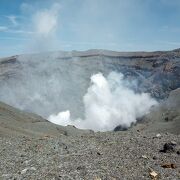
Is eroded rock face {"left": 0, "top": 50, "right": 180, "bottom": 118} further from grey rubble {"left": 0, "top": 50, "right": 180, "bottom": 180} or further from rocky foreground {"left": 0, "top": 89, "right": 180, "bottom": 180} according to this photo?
rocky foreground {"left": 0, "top": 89, "right": 180, "bottom": 180}

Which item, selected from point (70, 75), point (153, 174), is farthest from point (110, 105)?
point (153, 174)

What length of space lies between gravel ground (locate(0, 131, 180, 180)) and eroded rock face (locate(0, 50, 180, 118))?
1988 inches

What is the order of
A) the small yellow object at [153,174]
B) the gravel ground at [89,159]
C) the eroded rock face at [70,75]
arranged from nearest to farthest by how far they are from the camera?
1. the small yellow object at [153,174]
2. the gravel ground at [89,159]
3. the eroded rock face at [70,75]

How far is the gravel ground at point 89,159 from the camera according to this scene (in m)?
14.8

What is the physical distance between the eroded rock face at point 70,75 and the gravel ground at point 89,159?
50486mm

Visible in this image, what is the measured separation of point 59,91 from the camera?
269 ft

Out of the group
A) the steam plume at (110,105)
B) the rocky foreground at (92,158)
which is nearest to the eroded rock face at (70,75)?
the steam plume at (110,105)

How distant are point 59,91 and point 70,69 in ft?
20.1

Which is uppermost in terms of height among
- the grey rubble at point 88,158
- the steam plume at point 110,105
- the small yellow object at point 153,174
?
the small yellow object at point 153,174

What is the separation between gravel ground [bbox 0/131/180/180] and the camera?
48.6 ft

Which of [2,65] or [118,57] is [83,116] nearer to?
[118,57]

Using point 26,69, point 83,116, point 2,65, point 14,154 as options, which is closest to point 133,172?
point 14,154

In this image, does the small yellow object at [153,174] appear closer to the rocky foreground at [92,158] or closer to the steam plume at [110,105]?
the rocky foreground at [92,158]

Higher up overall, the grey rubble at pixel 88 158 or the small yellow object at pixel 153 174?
the small yellow object at pixel 153 174
